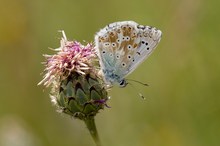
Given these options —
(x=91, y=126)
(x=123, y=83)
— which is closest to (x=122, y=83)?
(x=123, y=83)

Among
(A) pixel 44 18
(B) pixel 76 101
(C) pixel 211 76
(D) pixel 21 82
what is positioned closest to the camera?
(B) pixel 76 101

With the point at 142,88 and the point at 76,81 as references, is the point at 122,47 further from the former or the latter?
the point at 142,88

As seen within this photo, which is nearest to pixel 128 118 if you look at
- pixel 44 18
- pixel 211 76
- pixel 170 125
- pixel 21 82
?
pixel 170 125

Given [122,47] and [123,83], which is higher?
[122,47]

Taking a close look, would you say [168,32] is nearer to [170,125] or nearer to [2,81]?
[170,125]

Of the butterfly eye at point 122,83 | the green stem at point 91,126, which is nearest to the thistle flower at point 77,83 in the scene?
the green stem at point 91,126

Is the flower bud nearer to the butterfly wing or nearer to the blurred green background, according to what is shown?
the butterfly wing

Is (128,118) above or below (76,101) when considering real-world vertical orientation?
above
